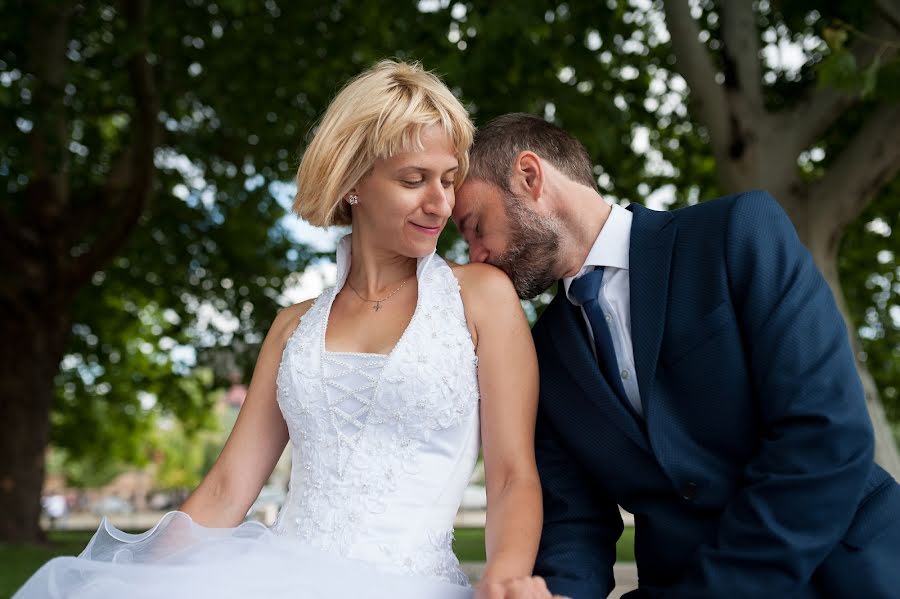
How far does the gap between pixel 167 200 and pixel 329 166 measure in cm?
1118

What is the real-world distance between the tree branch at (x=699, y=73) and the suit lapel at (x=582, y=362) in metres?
4.97

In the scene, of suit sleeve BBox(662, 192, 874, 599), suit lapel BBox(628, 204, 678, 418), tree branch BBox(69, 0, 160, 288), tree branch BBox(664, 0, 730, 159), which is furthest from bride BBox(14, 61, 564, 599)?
tree branch BBox(69, 0, 160, 288)

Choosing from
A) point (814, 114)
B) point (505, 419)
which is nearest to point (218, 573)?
point (505, 419)

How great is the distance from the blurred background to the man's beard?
3.40 m

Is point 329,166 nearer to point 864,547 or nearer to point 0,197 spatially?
point 864,547

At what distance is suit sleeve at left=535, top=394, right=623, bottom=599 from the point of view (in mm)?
3033

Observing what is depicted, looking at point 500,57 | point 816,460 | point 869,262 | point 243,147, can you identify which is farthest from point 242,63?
point 816,460

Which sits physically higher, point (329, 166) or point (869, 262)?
point (329, 166)

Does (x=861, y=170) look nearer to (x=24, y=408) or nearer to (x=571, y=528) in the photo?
(x=571, y=528)

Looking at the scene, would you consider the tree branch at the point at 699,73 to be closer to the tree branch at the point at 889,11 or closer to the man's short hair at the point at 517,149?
the tree branch at the point at 889,11

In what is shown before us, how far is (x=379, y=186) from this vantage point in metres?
3.31

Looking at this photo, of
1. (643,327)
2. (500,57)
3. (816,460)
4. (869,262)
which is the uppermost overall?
(500,57)

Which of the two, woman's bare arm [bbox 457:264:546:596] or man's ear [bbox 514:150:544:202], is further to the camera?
man's ear [bbox 514:150:544:202]

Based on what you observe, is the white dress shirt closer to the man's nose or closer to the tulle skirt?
the man's nose
